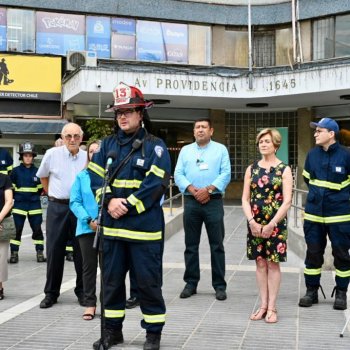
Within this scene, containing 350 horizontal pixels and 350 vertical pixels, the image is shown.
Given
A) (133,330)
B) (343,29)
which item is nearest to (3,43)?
(343,29)

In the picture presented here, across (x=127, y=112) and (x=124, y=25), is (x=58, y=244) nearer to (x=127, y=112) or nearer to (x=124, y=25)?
(x=127, y=112)

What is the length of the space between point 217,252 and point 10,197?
244cm

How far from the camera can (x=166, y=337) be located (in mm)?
4789

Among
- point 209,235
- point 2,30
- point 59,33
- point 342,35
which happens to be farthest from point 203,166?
point 342,35

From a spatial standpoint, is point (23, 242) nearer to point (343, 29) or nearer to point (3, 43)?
point (3, 43)

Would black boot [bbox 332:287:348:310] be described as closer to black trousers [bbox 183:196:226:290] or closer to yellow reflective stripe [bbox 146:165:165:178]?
black trousers [bbox 183:196:226:290]

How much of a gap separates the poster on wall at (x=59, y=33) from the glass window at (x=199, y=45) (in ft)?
12.7

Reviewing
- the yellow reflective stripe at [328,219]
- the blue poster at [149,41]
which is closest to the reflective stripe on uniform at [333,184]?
the yellow reflective stripe at [328,219]

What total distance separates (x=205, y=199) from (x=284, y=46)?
15.4m

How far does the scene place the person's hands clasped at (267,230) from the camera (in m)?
5.23

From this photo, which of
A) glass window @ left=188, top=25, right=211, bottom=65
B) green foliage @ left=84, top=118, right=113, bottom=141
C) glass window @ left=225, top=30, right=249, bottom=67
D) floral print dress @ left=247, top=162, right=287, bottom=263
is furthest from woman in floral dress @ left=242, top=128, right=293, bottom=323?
glass window @ left=225, top=30, right=249, bottom=67

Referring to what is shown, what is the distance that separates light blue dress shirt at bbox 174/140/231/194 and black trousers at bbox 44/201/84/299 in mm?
1354

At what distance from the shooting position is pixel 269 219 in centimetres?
535

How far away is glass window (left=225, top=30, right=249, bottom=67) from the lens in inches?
799
